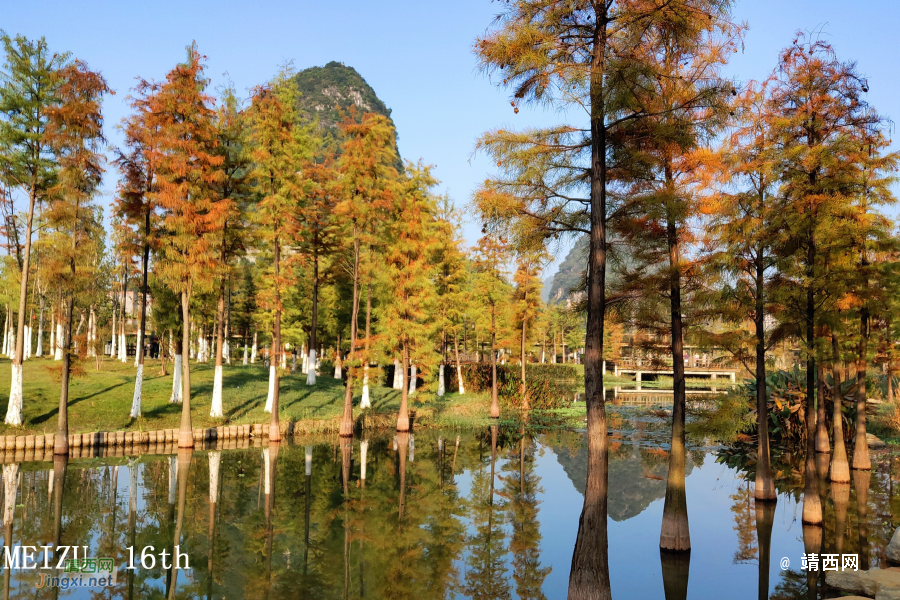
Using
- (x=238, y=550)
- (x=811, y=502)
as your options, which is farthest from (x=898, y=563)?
(x=238, y=550)

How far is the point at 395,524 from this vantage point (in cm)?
1441

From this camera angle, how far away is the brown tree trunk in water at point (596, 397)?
9195 mm

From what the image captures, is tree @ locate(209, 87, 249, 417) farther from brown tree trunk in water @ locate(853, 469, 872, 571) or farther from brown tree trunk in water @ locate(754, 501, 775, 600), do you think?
brown tree trunk in water @ locate(853, 469, 872, 571)

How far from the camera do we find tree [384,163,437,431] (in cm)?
2931

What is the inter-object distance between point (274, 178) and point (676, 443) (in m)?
21.2

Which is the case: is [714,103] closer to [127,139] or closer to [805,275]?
[805,275]

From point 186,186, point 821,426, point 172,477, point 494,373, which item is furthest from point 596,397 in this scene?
point 494,373

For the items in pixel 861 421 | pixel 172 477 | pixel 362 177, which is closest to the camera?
pixel 172 477

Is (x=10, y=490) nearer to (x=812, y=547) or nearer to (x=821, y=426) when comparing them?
(x=812, y=547)

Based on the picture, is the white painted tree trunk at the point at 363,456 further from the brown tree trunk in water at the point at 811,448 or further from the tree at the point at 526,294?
the tree at the point at 526,294

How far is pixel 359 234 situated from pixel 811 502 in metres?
20.7

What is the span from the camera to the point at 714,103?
423 inches

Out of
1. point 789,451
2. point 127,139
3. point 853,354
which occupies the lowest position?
point 789,451

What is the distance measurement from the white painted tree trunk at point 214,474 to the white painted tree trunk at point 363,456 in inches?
179
